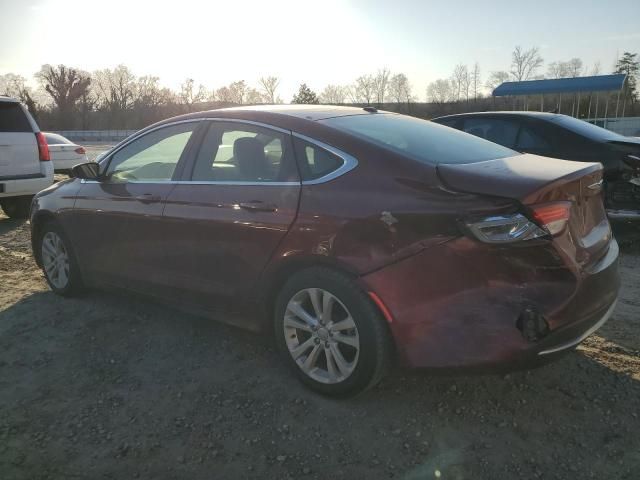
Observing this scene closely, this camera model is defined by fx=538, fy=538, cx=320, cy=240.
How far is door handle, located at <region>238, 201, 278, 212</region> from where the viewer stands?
10.2 feet

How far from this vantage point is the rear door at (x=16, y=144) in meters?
7.88

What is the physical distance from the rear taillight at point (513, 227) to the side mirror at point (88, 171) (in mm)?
3149

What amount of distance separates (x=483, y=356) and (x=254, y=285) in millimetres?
1376

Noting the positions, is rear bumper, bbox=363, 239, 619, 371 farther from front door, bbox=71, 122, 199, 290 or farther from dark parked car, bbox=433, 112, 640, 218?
dark parked car, bbox=433, 112, 640, 218

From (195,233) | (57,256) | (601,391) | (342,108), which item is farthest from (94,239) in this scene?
(601,391)

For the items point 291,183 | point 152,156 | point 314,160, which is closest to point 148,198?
point 152,156

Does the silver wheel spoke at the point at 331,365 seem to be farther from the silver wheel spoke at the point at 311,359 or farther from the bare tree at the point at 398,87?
the bare tree at the point at 398,87

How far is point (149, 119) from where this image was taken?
65250mm

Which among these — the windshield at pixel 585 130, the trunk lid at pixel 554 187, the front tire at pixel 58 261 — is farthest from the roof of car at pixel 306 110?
the windshield at pixel 585 130

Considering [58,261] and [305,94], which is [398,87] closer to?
[305,94]

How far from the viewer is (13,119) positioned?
8.13 metres

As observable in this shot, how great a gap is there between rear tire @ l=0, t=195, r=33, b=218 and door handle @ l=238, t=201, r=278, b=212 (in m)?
7.14

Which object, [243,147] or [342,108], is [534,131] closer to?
[342,108]

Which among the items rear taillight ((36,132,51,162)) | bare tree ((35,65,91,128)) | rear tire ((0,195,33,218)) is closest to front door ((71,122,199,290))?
rear taillight ((36,132,51,162))
